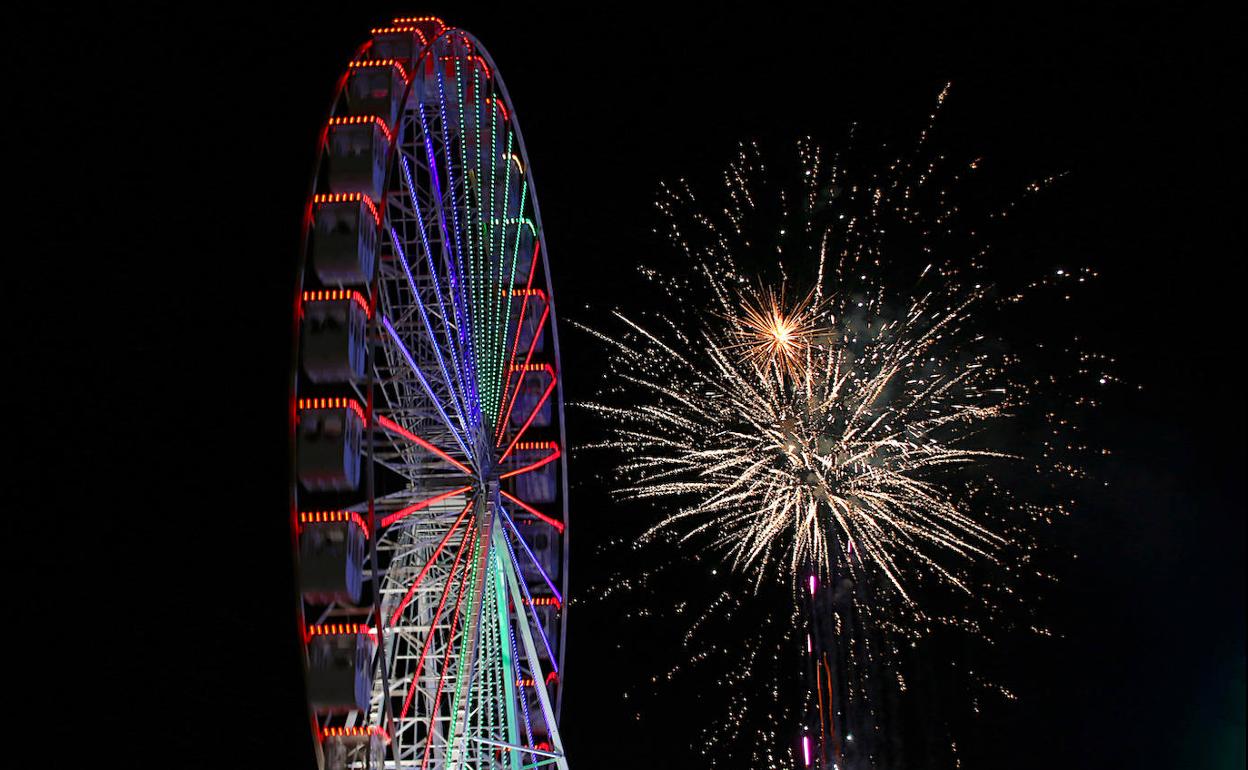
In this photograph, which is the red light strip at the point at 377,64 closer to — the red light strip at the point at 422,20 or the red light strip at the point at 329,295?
the red light strip at the point at 422,20

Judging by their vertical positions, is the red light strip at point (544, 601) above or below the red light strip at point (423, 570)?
below

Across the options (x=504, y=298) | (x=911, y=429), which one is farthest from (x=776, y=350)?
(x=504, y=298)

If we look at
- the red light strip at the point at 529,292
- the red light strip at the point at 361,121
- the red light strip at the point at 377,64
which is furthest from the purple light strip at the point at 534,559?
the red light strip at the point at 377,64

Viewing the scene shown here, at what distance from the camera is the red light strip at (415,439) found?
19397 millimetres

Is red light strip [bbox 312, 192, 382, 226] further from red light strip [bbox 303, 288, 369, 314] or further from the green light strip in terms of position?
the green light strip

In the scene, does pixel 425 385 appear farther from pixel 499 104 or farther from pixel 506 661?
pixel 499 104

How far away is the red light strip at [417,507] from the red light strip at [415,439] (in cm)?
33

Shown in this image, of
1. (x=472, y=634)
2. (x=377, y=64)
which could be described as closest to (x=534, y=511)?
(x=472, y=634)

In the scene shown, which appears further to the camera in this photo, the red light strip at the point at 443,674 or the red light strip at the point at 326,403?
the red light strip at the point at 443,674

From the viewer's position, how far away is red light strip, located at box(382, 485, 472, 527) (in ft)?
63.7

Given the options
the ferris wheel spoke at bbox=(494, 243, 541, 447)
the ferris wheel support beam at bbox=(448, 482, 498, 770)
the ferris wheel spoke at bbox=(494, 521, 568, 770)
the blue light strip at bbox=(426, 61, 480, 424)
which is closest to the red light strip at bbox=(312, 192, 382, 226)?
the blue light strip at bbox=(426, 61, 480, 424)

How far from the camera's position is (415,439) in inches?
789

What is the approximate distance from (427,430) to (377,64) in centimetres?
514

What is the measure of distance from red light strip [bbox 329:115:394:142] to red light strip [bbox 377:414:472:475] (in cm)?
361
